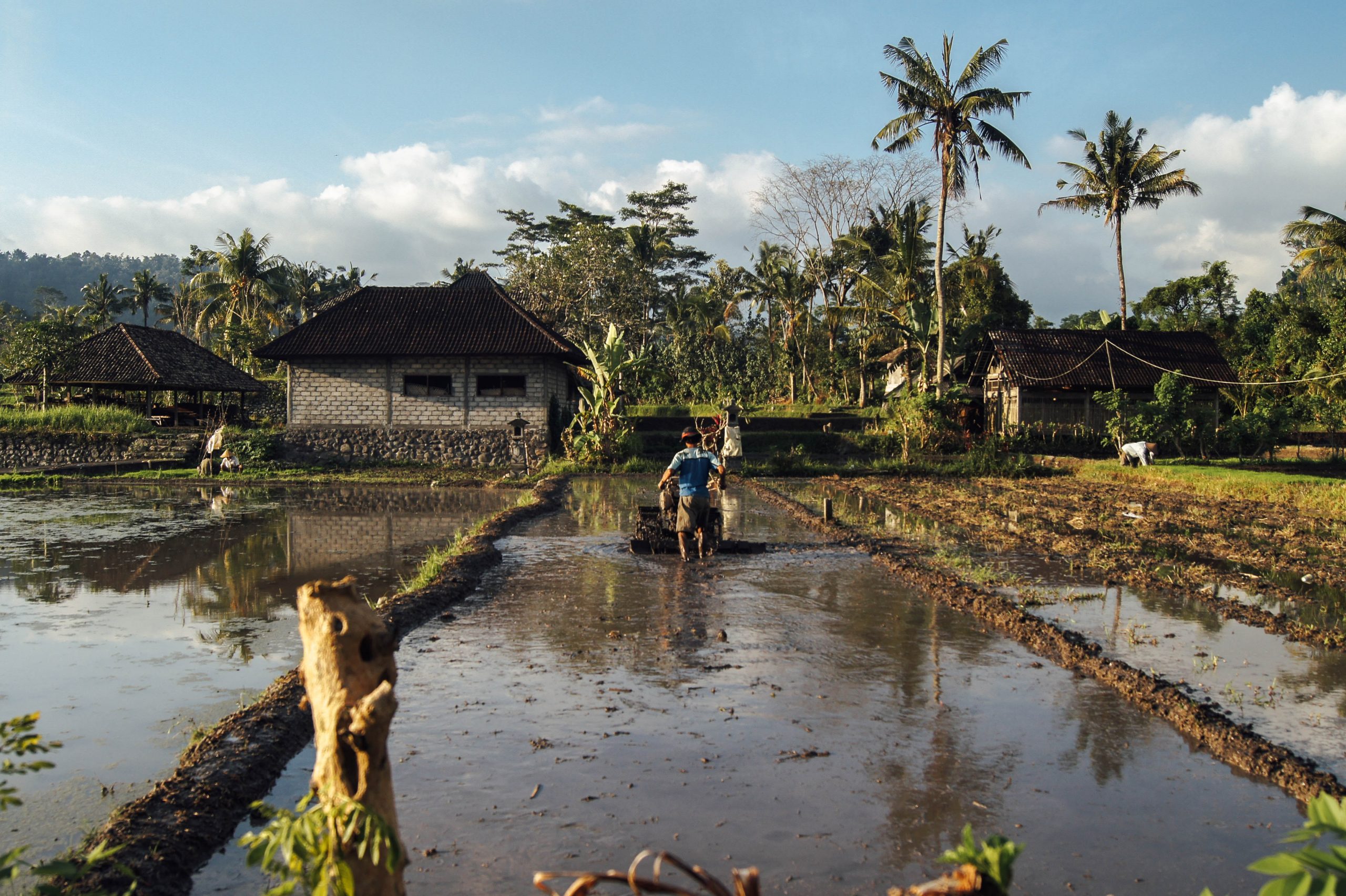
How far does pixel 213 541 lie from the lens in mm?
12508

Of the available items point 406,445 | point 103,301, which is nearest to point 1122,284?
point 406,445

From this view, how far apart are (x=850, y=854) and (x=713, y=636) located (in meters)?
3.43

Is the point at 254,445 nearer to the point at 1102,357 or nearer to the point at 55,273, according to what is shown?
the point at 1102,357

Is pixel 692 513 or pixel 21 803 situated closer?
pixel 21 803

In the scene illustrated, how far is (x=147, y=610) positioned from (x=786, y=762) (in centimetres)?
641

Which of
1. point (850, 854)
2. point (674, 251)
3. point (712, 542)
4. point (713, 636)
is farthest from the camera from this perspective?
point (674, 251)

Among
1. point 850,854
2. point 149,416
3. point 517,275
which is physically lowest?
point 850,854

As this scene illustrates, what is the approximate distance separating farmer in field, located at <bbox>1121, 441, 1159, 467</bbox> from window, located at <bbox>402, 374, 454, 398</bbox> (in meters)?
17.2

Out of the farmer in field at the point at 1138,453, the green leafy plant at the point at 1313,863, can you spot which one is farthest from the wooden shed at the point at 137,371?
the green leafy plant at the point at 1313,863

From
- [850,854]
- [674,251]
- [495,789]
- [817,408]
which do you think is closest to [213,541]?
[495,789]

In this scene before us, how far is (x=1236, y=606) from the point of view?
8250 mm

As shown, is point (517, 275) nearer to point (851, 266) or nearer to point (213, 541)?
point (851, 266)

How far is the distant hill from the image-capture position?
370ft

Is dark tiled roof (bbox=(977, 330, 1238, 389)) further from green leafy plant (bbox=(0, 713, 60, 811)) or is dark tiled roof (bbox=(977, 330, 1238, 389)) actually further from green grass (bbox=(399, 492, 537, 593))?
green leafy plant (bbox=(0, 713, 60, 811))
